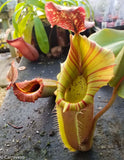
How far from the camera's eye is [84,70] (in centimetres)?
49

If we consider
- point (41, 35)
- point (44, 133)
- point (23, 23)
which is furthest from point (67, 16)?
point (23, 23)

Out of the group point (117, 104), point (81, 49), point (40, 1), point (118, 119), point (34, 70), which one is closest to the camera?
point (81, 49)

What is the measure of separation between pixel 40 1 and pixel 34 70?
61 centimetres

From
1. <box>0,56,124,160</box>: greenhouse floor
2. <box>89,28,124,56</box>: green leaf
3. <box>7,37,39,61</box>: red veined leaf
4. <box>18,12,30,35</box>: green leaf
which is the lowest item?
<box>0,56,124,160</box>: greenhouse floor

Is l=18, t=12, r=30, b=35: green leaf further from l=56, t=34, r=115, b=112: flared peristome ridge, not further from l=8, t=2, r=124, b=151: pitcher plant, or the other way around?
l=56, t=34, r=115, b=112: flared peristome ridge

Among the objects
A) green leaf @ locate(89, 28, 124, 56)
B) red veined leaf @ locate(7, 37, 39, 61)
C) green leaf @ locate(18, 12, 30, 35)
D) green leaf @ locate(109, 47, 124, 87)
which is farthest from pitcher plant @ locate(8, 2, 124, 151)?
green leaf @ locate(18, 12, 30, 35)

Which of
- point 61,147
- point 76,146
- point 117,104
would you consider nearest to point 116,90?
point 76,146

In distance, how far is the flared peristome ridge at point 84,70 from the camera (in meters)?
0.41

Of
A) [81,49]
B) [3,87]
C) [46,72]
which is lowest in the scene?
[3,87]

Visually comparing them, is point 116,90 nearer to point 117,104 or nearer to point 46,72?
point 117,104

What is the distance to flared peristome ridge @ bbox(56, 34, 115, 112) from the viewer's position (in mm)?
414

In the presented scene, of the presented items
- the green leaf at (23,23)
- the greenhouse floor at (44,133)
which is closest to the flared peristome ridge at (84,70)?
the greenhouse floor at (44,133)

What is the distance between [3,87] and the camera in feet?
5.90

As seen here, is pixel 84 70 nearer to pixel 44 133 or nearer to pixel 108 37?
→ pixel 108 37
